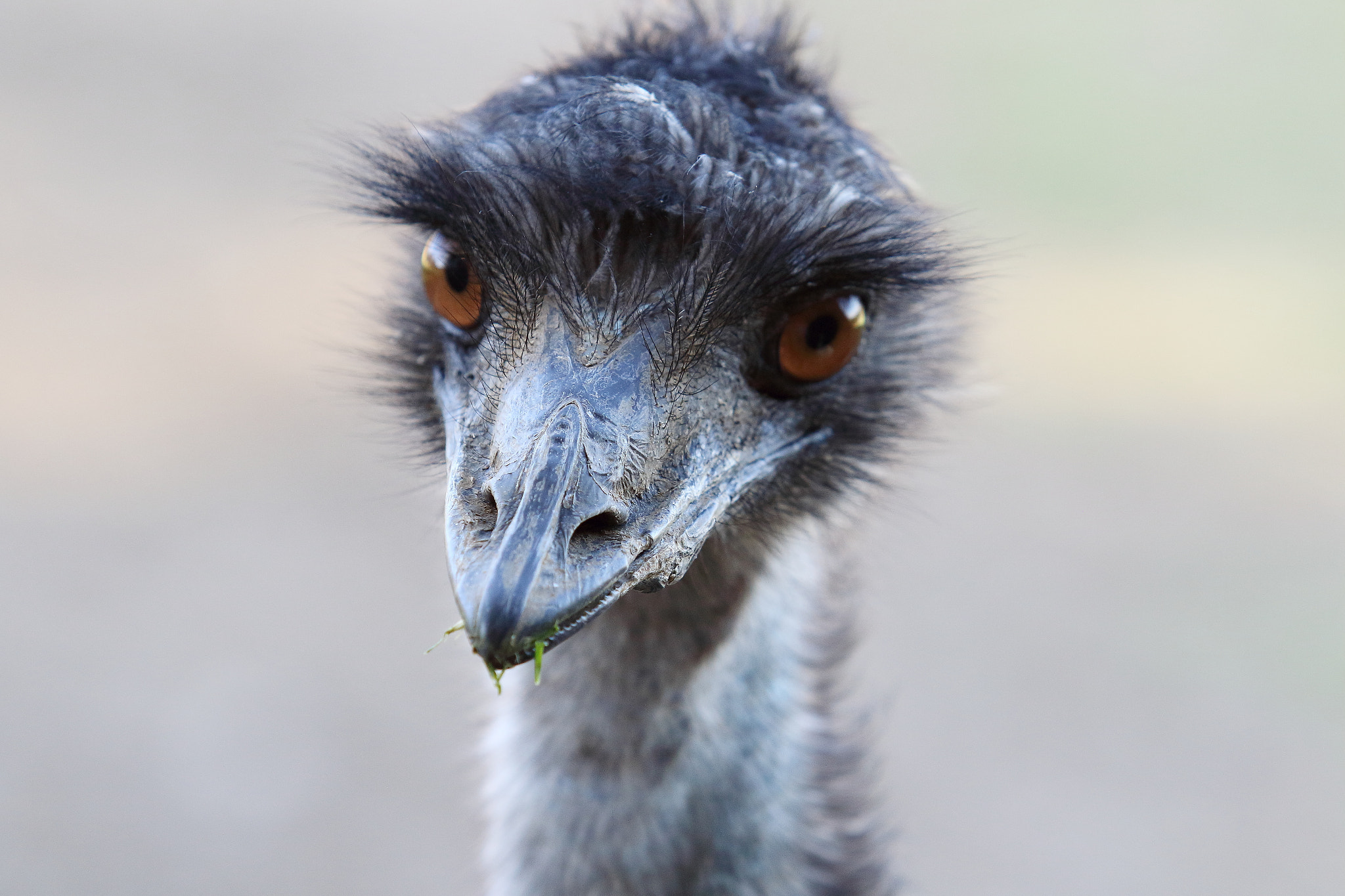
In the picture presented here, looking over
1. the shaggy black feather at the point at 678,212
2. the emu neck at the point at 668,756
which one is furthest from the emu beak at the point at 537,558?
the emu neck at the point at 668,756

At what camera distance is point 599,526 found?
1.23 metres

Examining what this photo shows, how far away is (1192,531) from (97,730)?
12.6 ft

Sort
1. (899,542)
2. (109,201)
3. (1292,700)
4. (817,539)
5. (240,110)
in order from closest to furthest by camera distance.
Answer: (817,539)
(1292,700)
(899,542)
(109,201)
(240,110)

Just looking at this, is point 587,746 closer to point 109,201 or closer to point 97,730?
point 97,730

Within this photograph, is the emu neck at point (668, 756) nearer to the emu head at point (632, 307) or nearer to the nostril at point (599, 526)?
the emu head at point (632, 307)

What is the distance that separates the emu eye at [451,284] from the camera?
4.85ft

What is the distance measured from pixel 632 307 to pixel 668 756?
2.01 feet

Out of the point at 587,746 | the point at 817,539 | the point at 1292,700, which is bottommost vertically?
the point at 587,746

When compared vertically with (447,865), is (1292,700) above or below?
above

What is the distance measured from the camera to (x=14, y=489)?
14.9 ft

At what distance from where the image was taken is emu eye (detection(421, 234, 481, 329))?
4.85ft

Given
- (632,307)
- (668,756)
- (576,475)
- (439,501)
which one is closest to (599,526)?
(576,475)

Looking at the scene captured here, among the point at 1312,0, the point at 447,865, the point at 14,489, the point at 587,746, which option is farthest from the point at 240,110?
the point at 1312,0

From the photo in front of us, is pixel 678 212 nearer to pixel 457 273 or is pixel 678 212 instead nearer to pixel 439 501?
pixel 457 273
